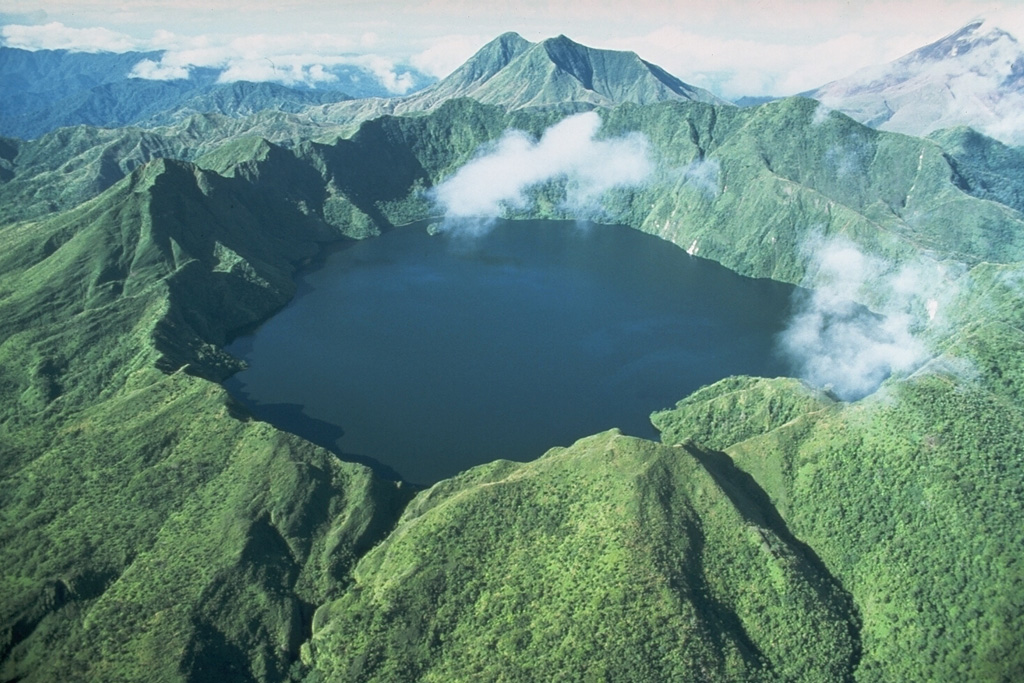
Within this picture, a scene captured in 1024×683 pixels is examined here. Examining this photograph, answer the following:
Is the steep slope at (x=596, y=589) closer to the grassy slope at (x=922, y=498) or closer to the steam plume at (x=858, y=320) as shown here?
the grassy slope at (x=922, y=498)

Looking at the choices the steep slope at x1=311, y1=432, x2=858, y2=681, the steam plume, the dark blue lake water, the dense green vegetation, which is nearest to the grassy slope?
the dense green vegetation

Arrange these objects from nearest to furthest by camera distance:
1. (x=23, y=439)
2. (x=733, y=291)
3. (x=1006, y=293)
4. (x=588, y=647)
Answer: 1. (x=588, y=647)
2. (x=23, y=439)
3. (x=1006, y=293)
4. (x=733, y=291)

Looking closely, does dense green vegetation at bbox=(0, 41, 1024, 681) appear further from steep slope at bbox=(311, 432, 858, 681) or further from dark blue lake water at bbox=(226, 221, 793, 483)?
dark blue lake water at bbox=(226, 221, 793, 483)

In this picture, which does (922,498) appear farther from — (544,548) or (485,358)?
(485,358)

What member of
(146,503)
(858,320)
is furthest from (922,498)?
(146,503)

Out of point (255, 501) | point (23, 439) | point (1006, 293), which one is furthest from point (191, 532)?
point (1006, 293)

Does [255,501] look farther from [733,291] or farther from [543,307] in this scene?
[733,291]
